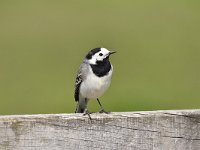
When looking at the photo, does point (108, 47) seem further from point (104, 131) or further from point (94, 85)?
point (104, 131)

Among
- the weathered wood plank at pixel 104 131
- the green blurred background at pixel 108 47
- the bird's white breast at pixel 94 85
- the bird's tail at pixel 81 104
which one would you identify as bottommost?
the weathered wood plank at pixel 104 131

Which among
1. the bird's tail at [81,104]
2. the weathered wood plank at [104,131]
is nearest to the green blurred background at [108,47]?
the bird's tail at [81,104]

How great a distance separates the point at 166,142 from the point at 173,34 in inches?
700

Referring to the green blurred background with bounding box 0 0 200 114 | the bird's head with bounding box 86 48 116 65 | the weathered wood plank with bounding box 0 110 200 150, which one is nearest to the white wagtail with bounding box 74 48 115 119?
the bird's head with bounding box 86 48 116 65

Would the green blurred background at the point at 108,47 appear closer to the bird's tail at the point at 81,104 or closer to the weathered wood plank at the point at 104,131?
the bird's tail at the point at 81,104

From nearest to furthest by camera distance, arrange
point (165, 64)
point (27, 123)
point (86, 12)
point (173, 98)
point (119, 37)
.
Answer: point (27, 123)
point (173, 98)
point (165, 64)
point (119, 37)
point (86, 12)

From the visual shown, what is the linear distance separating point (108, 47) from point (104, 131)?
A: 49.8ft

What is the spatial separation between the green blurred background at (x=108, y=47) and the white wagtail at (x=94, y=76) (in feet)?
17.5

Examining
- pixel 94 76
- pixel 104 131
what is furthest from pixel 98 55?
pixel 104 131

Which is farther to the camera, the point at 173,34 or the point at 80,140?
the point at 173,34

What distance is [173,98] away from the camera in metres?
15.6

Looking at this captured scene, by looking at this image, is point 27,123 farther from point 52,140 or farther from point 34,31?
point 34,31

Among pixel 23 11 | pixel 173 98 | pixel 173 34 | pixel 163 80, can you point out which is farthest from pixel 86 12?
pixel 173 98

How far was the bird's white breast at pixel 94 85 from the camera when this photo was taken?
7.54m
